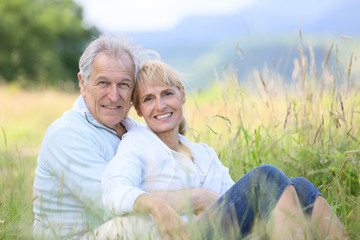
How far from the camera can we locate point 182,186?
2.55 metres

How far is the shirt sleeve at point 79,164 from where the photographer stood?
240 centimetres

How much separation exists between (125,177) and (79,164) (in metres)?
0.37

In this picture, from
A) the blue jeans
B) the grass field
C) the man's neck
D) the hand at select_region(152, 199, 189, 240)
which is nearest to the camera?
the hand at select_region(152, 199, 189, 240)

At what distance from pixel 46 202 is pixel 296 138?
7.49 ft

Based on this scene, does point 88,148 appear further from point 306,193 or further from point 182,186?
point 306,193

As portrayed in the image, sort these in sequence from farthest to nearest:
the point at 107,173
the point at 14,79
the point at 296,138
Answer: the point at 14,79
the point at 296,138
the point at 107,173

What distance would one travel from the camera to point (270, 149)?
372 centimetres

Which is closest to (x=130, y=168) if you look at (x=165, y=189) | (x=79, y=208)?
(x=165, y=189)

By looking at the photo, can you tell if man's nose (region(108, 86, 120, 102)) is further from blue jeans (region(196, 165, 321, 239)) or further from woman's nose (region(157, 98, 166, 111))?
blue jeans (region(196, 165, 321, 239))

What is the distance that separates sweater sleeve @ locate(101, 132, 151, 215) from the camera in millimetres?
2137

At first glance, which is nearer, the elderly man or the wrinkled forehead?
the elderly man

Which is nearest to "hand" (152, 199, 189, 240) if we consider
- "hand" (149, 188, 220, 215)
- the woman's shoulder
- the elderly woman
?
the elderly woman

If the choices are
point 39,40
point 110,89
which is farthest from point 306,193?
point 39,40

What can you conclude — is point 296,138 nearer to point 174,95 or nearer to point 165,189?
point 174,95
